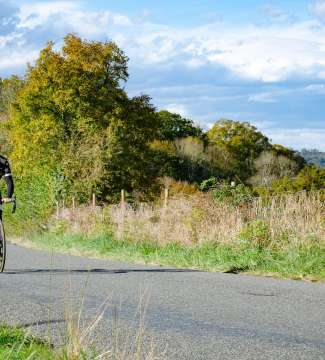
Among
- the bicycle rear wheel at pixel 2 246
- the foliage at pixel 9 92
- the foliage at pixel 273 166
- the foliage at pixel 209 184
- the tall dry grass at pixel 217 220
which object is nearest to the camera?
the bicycle rear wheel at pixel 2 246

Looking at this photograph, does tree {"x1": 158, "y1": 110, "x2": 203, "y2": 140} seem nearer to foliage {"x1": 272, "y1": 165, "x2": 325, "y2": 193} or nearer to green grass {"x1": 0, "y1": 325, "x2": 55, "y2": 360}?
foliage {"x1": 272, "y1": 165, "x2": 325, "y2": 193}

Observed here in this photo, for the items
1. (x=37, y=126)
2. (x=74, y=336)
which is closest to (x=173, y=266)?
(x=74, y=336)

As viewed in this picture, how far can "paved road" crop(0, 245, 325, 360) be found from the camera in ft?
21.7

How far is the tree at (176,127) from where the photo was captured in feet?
313

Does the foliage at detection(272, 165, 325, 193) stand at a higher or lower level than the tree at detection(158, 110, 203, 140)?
lower

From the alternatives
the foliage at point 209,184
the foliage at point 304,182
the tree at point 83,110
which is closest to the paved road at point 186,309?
the foliage at point 209,184

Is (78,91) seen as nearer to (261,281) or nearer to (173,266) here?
(173,266)

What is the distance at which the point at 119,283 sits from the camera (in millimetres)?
11578

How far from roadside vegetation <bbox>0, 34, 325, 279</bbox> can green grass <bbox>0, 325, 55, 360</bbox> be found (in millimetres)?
6535

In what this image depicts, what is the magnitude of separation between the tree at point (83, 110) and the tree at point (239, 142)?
2001 inches

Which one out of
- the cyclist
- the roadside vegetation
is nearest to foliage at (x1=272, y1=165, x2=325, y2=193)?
the roadside vegetation

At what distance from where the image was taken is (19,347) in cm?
538

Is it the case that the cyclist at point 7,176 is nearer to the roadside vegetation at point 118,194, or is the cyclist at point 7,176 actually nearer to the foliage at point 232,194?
the roadside vegetation at point 118,194

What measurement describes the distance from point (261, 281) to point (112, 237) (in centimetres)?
933
